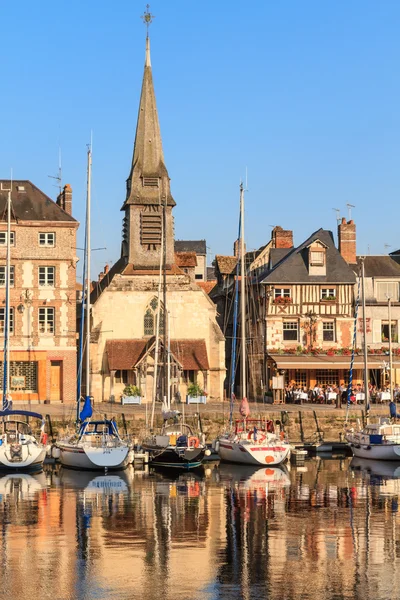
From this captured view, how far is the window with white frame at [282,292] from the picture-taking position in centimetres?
5800

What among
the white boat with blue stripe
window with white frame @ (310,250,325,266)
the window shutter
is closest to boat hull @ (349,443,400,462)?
the white boat with blue stripe

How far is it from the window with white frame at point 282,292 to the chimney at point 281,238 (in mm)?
7183

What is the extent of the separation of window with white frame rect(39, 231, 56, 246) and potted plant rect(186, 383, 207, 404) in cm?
976

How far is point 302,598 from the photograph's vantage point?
18.5 metres

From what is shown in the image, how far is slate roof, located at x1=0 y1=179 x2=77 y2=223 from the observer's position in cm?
5244

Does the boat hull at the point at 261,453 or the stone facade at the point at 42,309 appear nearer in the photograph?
the boat hull at the point at 261,453

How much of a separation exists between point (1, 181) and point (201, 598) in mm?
38685

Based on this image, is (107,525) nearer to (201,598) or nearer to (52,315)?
(201,598)

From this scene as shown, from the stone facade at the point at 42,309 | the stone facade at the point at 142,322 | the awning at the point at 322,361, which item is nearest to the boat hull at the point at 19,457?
the stone facade at the point at 42,309

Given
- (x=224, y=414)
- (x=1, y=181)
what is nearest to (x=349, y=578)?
(x=224, y=414)

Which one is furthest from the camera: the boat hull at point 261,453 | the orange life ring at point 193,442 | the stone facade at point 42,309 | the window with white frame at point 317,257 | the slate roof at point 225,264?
the slate roof at point 225,264

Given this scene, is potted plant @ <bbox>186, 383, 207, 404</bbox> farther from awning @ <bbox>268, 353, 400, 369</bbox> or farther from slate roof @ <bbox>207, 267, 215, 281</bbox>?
slate roof @ <bbox>207, 267, 215, 281</bbox>

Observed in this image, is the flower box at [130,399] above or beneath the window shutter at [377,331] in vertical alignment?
beneath

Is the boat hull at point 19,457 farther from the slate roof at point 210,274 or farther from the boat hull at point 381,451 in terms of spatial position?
the slate roof at point 210,274
